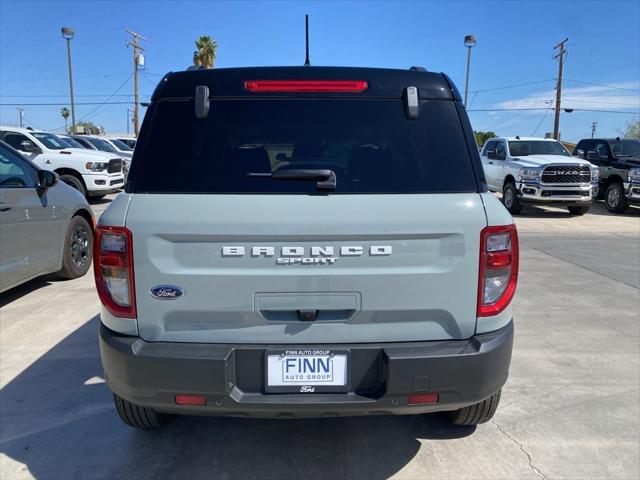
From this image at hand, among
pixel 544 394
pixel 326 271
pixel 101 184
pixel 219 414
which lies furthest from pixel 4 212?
pixel 101 184

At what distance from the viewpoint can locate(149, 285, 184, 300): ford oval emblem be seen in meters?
2.19

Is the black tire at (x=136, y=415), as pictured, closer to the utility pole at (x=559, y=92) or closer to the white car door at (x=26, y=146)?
the white car door at (x=26, y=146)

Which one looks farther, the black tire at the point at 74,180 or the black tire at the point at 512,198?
the black tire at the point at 512,198

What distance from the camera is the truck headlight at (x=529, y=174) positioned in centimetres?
1306

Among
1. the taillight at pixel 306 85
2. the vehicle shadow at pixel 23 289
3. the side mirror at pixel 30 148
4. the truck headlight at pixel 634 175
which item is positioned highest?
the taillight at pixel 306 85

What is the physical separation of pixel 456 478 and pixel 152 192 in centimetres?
207

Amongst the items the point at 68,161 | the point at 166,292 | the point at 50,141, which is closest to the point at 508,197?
the point at 68,161

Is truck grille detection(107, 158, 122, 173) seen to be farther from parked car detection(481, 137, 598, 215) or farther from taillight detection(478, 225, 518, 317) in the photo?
taillight detection(478, 225, 518, 317)

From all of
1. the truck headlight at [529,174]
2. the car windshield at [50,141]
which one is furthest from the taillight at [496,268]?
the car windshield at [50,141]

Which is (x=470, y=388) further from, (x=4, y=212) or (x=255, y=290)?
(x=4, y=212)

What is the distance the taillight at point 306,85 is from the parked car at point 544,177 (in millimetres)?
11612

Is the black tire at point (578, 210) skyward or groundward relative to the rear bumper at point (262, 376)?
groundward

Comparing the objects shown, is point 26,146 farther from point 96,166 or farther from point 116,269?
point 116,269

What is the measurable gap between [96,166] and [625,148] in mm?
15377
